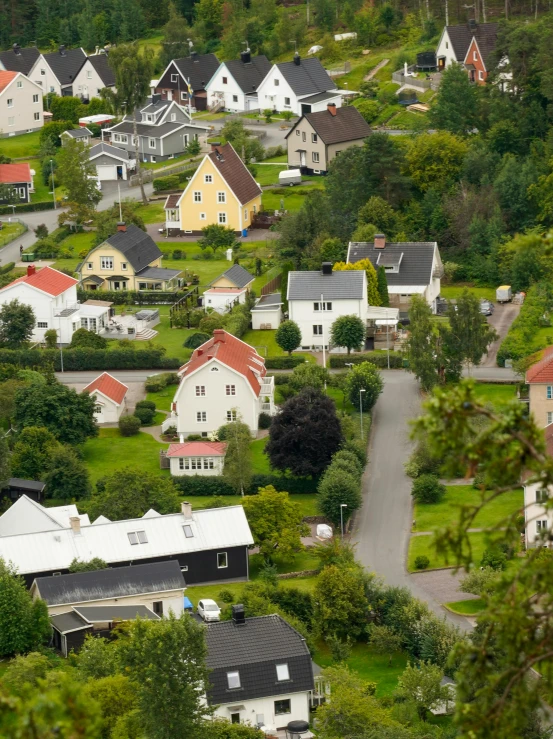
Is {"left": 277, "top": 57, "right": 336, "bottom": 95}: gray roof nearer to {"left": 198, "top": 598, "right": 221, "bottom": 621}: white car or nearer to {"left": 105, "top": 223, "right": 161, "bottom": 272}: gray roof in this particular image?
{"left": 105, "top": 223, "right": 161, "bottom": 272}: gray roof

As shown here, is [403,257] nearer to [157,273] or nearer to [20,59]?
[157,273]

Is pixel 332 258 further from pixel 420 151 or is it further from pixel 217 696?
pixel 217 696

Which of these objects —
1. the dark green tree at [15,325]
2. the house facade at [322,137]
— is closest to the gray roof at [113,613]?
the dark green tree at [15,325]

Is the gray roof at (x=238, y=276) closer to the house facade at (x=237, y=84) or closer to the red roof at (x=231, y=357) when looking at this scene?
the red roof at (x=231, y=357)

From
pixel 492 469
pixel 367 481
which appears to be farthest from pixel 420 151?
pixel 492 469

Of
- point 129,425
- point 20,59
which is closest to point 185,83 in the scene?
point 20,59

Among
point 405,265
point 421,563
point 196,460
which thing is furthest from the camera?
point 405,265
